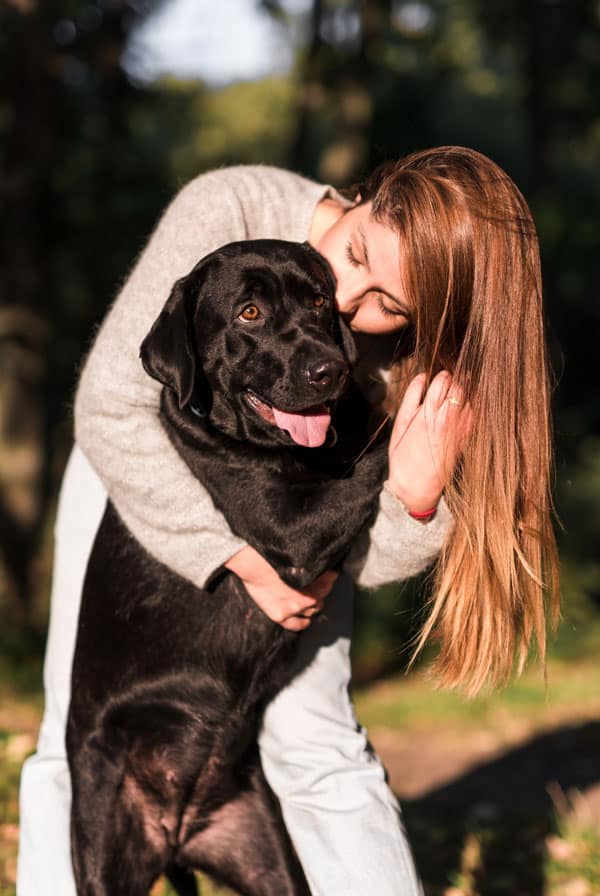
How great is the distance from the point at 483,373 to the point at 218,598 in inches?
31.4

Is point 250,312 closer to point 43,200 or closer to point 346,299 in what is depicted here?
point 346,299

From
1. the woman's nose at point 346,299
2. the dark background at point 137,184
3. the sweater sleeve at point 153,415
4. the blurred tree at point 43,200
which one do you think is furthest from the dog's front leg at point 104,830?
the blurred tree at point 43,200

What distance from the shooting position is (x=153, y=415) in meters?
2.67

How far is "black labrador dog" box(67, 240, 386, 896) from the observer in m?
2.52

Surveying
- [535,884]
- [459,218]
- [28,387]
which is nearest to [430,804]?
[535,884]

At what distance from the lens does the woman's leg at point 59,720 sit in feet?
8.43

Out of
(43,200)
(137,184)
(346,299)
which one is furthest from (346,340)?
(137,184)

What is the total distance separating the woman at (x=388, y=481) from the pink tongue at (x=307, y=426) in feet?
0.58

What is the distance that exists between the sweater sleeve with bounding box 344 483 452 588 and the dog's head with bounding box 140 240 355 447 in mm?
243

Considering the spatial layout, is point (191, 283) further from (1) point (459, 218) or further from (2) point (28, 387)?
(2) point (28, 387)

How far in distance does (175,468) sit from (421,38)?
1027 cm

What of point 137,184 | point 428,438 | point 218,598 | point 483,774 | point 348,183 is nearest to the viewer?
point 428,438

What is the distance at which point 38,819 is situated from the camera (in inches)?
102

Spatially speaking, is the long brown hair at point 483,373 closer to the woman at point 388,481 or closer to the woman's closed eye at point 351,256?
the woman at point 388,481
